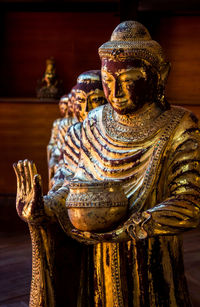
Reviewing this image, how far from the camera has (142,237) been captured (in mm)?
2312

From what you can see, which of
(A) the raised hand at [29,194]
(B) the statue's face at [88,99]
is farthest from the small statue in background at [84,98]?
(A) the raised hand at [29,194]

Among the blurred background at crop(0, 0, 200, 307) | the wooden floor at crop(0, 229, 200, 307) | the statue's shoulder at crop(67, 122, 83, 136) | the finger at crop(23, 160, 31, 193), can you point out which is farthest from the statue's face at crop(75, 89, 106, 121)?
the blurred background at crop(0, 0, 200, 307)

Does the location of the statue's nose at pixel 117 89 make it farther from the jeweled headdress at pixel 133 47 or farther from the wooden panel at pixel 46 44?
the wooden panel at pixel 46 44

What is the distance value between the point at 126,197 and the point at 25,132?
4985mm

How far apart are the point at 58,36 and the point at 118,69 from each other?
17.9ft

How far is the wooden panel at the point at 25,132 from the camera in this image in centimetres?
722

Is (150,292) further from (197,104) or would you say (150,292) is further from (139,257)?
(197,104)

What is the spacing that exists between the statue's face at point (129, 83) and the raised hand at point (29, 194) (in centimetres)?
45

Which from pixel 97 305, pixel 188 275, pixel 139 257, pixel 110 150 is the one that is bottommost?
pixel 188 275

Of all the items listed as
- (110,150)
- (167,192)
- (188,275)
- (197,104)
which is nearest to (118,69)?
(110,150)

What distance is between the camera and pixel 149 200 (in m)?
2.46

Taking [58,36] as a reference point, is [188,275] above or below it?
below

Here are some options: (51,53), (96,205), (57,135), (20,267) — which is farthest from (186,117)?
(51,53)

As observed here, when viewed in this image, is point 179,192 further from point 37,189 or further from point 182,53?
point 182,53
